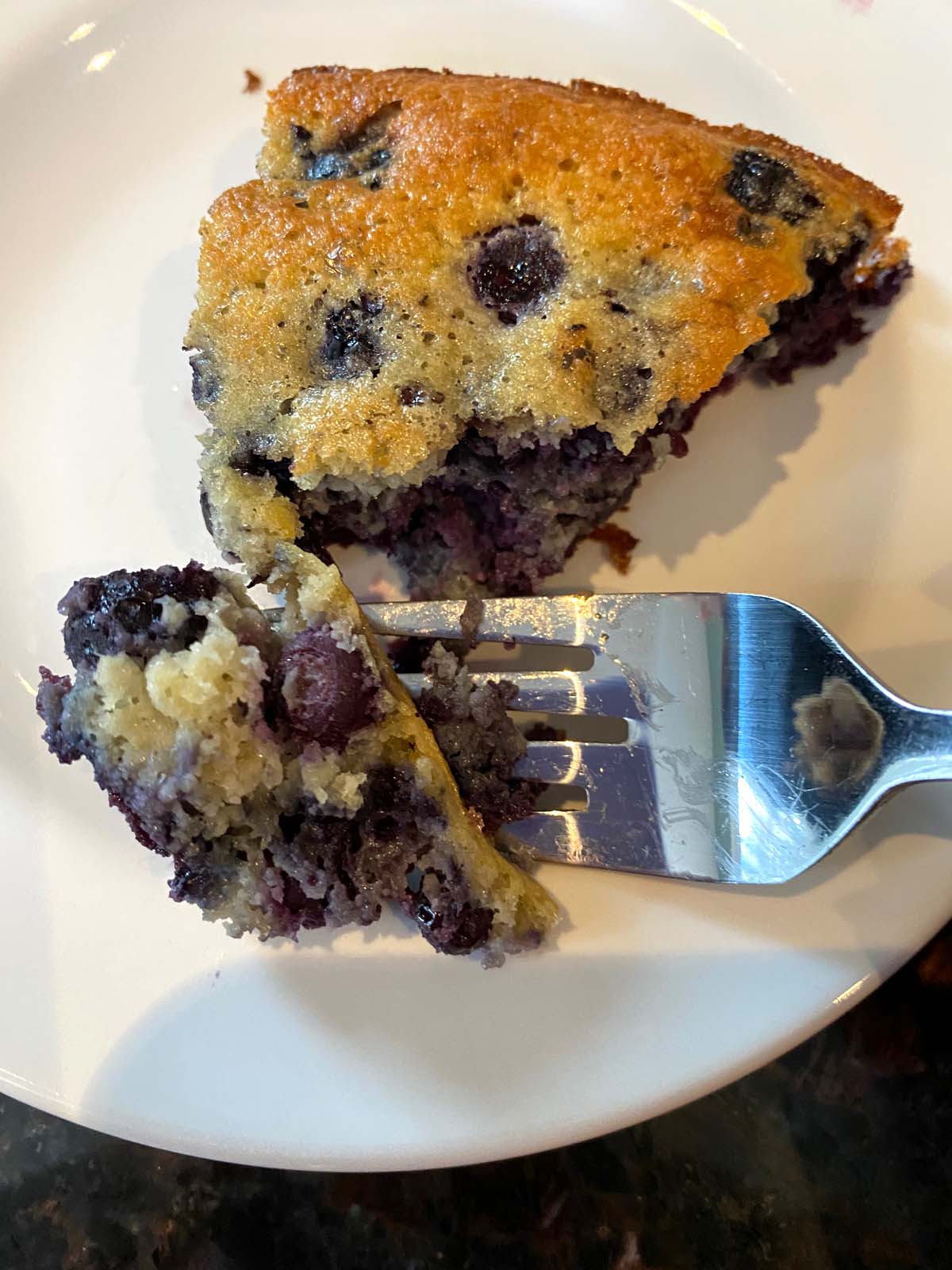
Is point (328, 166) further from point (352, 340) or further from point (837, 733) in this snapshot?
point (837, 733)

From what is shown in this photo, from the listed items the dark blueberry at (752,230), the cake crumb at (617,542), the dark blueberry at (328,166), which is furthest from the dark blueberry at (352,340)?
the dark blueberry at (752,230)

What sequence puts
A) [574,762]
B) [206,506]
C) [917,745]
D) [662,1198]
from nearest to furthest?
[917,745], [574,762], [206,506], [662,1198]

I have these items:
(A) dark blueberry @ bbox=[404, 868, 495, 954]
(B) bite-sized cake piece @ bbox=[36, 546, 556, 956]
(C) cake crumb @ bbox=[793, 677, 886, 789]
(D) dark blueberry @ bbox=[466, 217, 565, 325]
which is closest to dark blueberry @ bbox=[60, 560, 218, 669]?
A: (B) bite-sized cake piece @ bbox=[36, 546, 556, 956]

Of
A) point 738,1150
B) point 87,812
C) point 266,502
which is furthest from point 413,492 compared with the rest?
point 738,1150

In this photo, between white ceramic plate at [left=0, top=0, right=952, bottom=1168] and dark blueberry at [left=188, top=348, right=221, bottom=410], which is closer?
white ceramic plate at [left=0, top=0, right=952, bottom=1168]

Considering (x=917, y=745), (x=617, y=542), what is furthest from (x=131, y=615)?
(x=917, y=745)

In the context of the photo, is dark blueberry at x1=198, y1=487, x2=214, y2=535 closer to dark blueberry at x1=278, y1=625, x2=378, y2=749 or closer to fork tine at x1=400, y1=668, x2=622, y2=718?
dark blueberry at x1=278, y1=625, x2=378, y2=749

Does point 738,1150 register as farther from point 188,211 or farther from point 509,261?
point 188,211

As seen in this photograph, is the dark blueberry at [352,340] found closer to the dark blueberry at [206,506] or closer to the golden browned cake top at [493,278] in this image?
the golden browned cake top at [493,278]

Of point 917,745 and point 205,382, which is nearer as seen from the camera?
point 917,745
